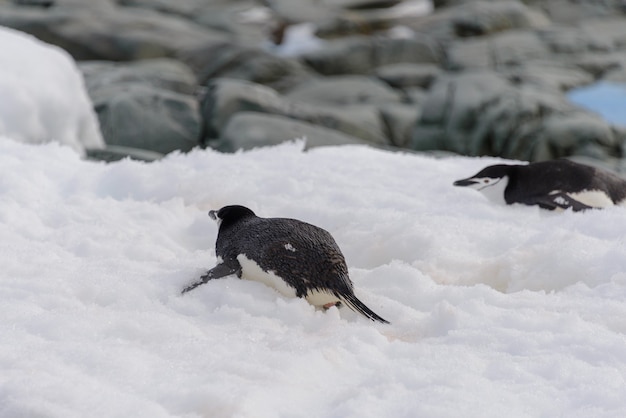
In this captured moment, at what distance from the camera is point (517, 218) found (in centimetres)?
416

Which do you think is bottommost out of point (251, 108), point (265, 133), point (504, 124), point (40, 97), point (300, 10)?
point (300, 10)

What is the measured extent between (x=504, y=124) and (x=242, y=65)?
728 centimetres

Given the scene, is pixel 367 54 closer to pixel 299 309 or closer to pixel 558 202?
pixel 558 202

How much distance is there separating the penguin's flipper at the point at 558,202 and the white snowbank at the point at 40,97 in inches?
161

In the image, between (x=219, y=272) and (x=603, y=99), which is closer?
(x=219, y=272)

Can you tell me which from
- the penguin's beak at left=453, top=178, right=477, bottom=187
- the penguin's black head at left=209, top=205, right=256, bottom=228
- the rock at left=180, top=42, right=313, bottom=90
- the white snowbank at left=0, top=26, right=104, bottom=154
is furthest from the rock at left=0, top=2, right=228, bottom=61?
the penguin's black head at left=209, top=205, right=256, bottom=228

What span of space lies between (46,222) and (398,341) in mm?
1759

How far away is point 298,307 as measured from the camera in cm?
282

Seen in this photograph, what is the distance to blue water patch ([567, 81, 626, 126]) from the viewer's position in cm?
1494

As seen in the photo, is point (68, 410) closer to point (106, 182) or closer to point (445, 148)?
point (106, 182)

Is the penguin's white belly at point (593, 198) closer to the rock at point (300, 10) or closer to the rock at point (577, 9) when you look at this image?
the rock at point (300, 10)

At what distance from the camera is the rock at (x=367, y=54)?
19.2 metres

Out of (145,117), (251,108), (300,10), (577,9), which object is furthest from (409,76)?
(145,117)

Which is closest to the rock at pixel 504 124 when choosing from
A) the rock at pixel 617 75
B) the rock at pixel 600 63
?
the rock at pixel 617 75
